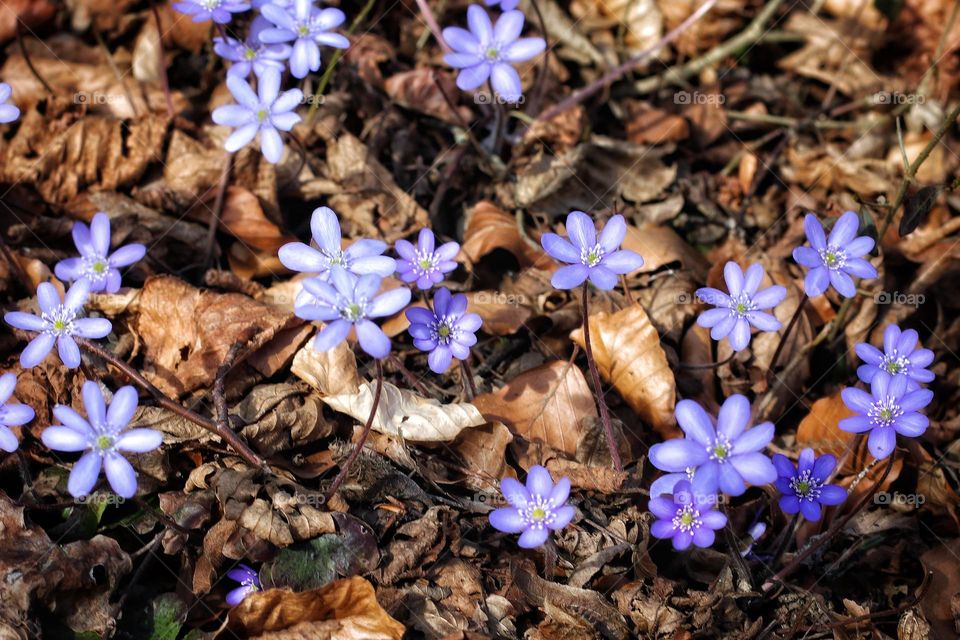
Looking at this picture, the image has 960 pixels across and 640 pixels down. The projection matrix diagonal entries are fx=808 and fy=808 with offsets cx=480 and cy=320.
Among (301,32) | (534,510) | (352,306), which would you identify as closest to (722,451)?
(534,510)

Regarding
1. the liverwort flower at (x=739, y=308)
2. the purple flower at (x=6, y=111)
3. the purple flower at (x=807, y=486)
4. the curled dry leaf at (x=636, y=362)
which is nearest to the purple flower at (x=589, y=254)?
the liverwort flower at (x=739, y=308)

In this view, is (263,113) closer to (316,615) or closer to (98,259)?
(98,259)

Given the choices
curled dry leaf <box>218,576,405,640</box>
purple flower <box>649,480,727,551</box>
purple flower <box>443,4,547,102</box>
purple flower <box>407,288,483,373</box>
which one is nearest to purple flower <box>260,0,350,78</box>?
purple flower <box>443,4,547,102</box>

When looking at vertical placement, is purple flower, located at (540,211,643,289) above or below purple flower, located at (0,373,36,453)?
above

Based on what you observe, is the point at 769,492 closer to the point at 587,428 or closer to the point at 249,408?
the point at 587,428

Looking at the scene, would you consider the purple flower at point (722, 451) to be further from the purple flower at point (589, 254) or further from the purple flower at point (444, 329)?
the purple flower at point (444, 329)

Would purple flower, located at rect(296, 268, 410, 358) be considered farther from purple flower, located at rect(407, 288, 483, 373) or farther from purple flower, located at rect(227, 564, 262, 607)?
purple flower, located at rect(227, 564, 262, 607)
